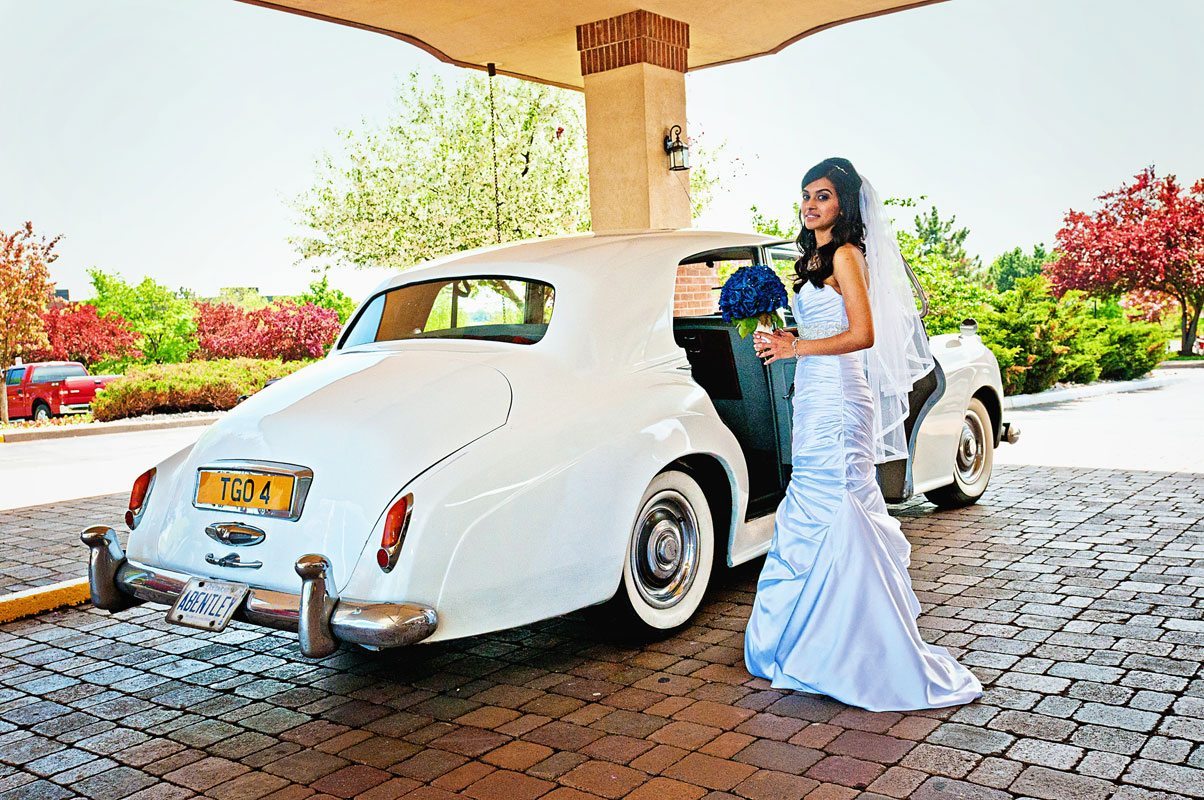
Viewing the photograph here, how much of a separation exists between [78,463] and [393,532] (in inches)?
444

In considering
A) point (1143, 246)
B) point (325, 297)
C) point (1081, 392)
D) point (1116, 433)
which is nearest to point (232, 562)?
point (1116, 433)

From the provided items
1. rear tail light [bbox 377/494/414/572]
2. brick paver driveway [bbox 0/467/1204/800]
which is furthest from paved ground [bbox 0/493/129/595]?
Result: rear tail light [bbox 377/494/414/572]

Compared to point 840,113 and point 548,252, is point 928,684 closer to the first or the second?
point 548,252

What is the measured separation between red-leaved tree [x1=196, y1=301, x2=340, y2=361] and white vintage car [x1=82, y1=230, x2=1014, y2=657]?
27744 mm

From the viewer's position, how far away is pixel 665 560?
4.63 meters

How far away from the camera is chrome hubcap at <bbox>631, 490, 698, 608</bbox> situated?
4.49 meters

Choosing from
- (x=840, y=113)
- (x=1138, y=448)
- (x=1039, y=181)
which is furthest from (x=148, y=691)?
(x=1039, y=181)

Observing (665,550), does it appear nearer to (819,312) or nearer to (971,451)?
(819,312)

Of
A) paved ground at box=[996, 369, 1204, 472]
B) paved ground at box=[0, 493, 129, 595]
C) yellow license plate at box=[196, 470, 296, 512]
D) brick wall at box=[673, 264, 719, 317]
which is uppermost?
brick wall at box=[673, 264, 719, 317]

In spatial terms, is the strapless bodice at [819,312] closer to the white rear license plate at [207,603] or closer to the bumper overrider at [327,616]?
the bumper overrider at [327,616]

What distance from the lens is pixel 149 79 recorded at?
61.0m

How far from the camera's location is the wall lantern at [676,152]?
34.4ft

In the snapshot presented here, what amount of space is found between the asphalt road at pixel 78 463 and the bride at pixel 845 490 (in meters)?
5.71

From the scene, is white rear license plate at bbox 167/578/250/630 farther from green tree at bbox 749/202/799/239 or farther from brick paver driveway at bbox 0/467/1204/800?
green tree at bbox 749/202/799/239
